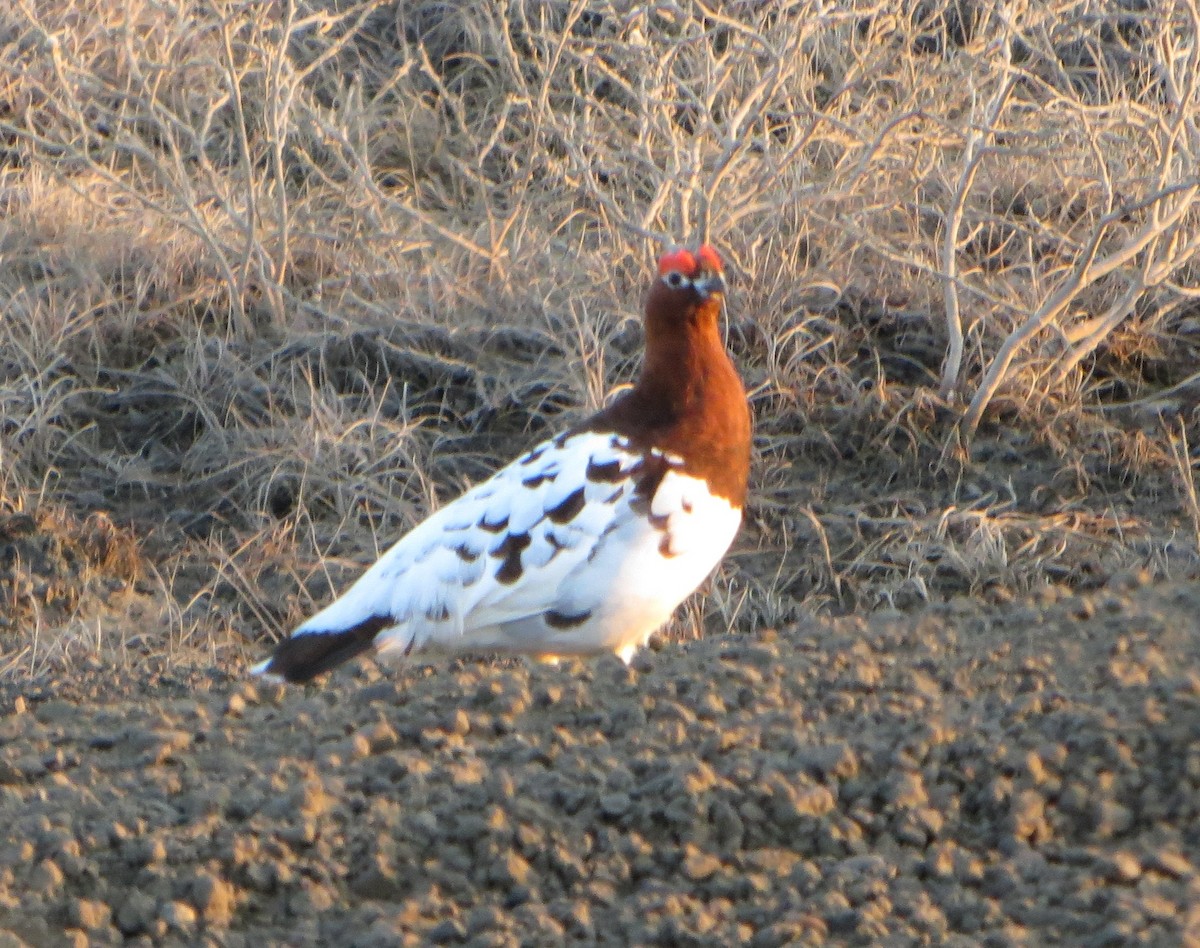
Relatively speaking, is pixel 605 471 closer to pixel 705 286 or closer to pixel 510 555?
pixel 510 555

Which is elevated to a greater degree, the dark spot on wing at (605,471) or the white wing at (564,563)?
the dark spot on wing at (605,471)

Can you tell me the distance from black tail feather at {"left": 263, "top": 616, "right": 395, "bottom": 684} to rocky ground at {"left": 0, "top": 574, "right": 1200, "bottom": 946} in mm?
422

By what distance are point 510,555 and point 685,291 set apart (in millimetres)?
723

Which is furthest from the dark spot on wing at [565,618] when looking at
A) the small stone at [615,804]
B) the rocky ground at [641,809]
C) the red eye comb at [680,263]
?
the small stone at [615,804]

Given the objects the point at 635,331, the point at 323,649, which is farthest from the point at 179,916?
the point at 635,331

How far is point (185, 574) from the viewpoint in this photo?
5270mm

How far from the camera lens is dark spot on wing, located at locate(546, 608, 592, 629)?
402cm

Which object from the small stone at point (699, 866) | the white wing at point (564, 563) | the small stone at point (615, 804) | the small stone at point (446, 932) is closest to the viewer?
the small stone at point (446, 932)

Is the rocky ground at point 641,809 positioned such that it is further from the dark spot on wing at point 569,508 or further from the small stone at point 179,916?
the dark spot on wing at point 569,508

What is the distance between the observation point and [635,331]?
582 centimetres

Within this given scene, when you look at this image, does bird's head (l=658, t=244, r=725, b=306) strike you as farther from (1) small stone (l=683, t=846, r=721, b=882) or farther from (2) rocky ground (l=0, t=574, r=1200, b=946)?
(1) small stone (l=683, t=846, r=721, b=882)

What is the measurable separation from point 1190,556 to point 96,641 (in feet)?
9.40

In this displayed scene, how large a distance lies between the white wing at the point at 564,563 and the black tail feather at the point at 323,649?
0.01m

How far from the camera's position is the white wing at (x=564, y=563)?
13.1 feet
